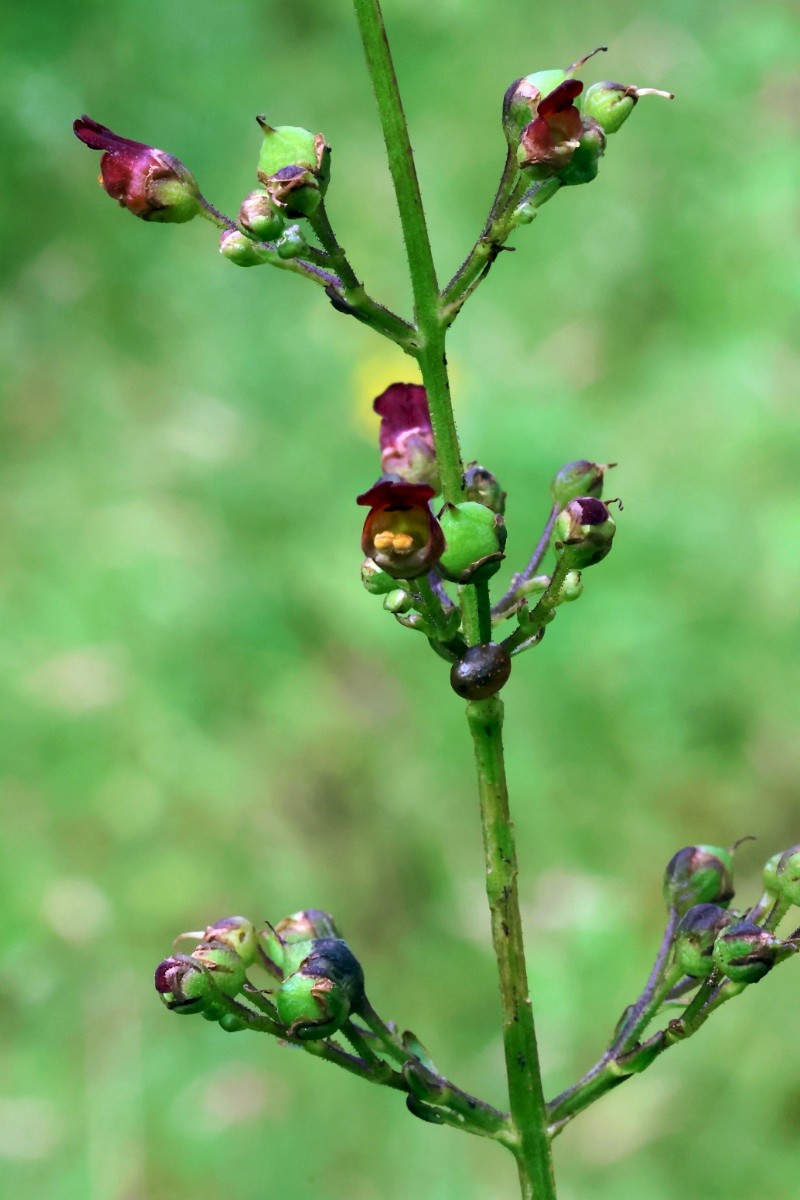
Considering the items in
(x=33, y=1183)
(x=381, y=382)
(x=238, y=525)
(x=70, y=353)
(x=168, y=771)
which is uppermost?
(x=70, y=353)

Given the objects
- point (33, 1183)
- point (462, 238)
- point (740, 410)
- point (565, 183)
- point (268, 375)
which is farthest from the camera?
point (462, 238)

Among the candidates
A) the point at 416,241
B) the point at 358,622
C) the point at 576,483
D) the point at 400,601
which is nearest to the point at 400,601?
the point at 400,601

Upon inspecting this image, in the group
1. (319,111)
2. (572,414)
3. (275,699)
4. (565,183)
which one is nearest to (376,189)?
(319,111)

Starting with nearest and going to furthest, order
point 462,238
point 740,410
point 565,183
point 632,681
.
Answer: point 565,183 → point 632,681 → point 740,410 → point 462,238

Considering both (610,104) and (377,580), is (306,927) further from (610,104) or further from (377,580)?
(610,104)

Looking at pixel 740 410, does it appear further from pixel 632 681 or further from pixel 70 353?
pixel 70 353

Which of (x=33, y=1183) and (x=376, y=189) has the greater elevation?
(x=376, y=189)

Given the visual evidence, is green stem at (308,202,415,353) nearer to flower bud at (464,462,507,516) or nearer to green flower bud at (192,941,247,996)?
flower bud at (464,462,507,516)
